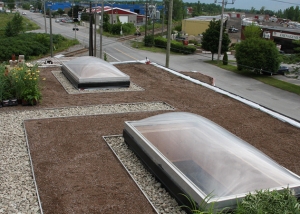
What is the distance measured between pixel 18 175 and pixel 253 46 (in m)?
29.2

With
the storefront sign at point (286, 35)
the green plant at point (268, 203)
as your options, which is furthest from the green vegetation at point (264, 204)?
the storefront sign at point (286, 35)

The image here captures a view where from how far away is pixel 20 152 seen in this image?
8453 millimetres

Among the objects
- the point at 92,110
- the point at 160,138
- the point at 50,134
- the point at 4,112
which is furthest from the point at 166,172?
the point at 4,112

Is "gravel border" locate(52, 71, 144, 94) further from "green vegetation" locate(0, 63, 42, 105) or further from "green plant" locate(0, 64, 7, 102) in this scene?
"green plant" locate(0, 64, 7, 102)

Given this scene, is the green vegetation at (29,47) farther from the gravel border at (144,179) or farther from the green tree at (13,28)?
the gravel border at (144,179)

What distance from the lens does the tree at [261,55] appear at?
3256 centimetres

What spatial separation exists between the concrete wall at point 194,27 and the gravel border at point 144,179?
61159mm

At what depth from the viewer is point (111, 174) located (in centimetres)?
751

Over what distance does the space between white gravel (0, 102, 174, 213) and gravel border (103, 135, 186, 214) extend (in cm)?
193

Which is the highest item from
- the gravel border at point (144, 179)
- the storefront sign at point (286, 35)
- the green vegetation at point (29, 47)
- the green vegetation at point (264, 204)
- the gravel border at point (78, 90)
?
the storefront sign at point (286, 35)

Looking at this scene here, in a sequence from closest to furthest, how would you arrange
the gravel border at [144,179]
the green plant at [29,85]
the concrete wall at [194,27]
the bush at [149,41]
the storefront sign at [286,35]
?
the gravel border at [144,179] → the green plant at [29,85] → the storefront sign at [286,35] → the bush at [149,41] → the concrete wall at [194,27]

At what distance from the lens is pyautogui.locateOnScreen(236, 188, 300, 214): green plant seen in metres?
5.29

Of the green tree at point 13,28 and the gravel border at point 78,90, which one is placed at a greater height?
the green tree at point 13,28

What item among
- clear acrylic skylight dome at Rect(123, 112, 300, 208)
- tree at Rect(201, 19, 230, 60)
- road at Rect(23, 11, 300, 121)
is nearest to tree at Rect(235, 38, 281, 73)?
road at Rect(23, 11, 300, 121)
